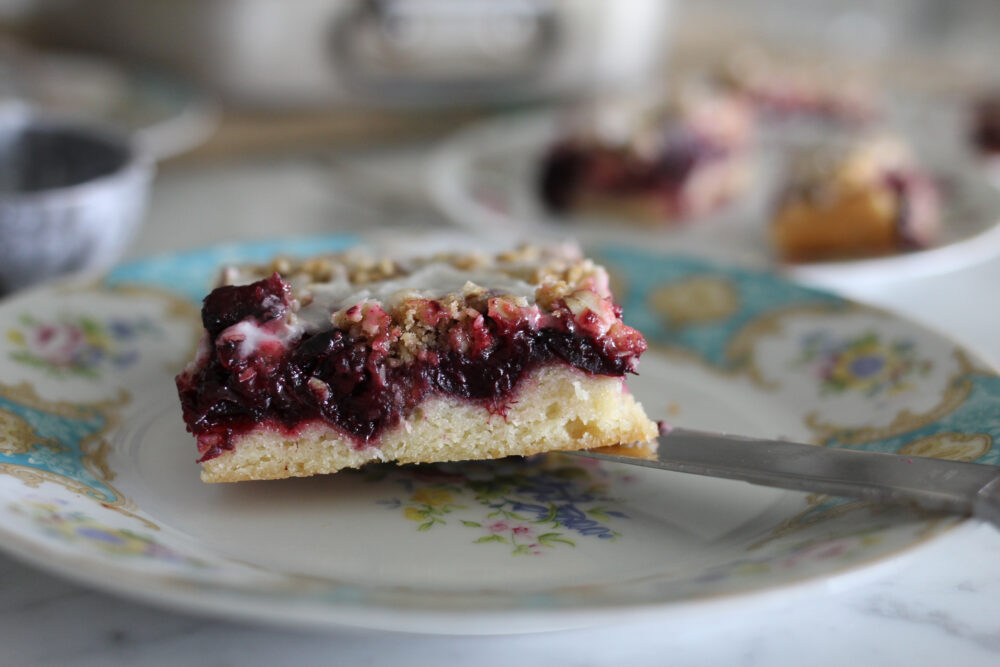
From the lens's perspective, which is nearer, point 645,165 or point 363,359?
point 363,359

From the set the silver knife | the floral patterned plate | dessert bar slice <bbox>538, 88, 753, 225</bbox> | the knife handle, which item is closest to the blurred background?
dessert bar slice <bbox>538, 88, 753, 225</bbox>

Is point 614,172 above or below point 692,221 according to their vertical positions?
above

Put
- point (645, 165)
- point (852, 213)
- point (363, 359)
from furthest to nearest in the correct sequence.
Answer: point (645, 165)
point (852, 213)
point (363, 359)

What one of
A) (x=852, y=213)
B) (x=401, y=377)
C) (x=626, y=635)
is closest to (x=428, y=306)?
(x=401, y=377)

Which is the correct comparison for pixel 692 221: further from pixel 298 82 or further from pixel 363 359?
pixel 363 359

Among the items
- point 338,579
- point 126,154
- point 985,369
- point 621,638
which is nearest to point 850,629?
point 621,638

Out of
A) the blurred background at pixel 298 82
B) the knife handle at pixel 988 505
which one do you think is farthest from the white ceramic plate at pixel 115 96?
the knife handle at pixel 988 505

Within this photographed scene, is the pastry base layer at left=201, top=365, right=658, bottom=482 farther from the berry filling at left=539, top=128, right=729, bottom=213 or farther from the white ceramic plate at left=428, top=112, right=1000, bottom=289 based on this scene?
the berry filling at left=539, top=128, right=729, bottom=213
